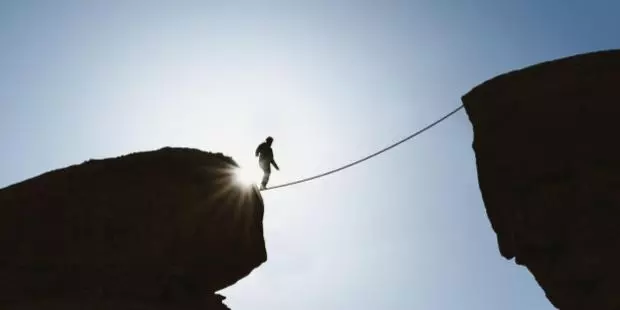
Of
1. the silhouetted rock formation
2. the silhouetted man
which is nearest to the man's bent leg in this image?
the silhouetted man

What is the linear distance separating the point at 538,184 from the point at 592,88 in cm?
293

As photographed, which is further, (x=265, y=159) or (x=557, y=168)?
(x=265, y=159)

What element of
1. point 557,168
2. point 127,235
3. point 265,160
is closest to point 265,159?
point 265,160

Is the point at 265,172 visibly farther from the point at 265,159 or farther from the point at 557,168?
the point at 557,168

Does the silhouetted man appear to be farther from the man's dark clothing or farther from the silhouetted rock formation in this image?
the silhouetted rock formation

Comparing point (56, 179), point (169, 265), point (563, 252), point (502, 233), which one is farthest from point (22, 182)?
point (563, 252)

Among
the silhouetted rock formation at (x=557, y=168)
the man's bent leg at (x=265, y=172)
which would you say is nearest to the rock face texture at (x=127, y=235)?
the man's bent leg at (x=265, y=172)

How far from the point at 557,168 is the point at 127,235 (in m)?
12.2

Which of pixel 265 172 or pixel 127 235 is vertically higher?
pixel 265 172

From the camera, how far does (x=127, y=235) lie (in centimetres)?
1599

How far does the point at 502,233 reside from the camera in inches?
616

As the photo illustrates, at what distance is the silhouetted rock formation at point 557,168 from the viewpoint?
45.5 feet

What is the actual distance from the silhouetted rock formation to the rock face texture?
8.03 m

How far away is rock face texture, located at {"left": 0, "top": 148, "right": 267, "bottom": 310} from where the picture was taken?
14938 mm
